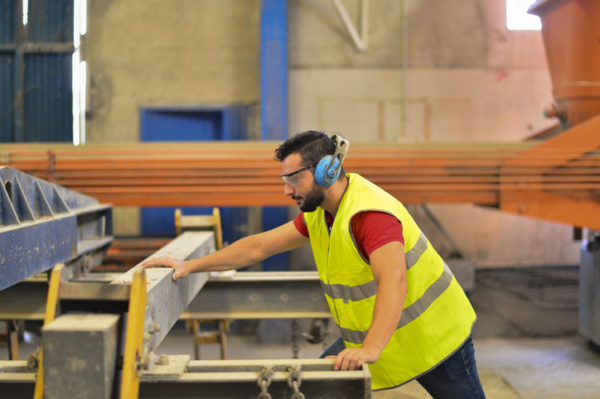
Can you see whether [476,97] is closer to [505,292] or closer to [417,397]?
[505,292]

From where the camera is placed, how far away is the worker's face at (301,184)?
190 cm

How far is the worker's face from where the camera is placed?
6.24 ft

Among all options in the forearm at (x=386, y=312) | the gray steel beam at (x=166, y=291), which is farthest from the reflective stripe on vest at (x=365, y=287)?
the gray steel beam at (x=166, y=291)

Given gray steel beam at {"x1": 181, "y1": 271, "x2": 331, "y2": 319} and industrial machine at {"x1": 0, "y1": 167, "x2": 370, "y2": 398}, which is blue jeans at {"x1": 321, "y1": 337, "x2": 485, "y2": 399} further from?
gray steel beam at {"x1": 181, "y1": 271, "x2": 331, "y2": 319}

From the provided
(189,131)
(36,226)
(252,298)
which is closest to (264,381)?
(36,226)

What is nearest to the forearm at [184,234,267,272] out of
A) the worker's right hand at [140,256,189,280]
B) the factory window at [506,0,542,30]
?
the worker's right hand at [140,256,189,280]

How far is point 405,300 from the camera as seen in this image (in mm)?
1933

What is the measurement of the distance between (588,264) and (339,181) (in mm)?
4091

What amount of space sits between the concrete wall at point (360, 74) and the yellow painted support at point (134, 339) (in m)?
5.02

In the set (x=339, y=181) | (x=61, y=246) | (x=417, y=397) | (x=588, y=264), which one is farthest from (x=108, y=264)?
(x=588, y=264)

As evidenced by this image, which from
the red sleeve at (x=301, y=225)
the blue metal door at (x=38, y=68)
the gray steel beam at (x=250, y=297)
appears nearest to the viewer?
the red sleeve at (x=301, y=225)

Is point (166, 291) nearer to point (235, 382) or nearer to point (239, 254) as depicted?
point (239, 254)

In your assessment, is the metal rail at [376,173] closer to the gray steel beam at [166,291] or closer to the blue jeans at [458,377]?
the gray steel beam at [166,291]

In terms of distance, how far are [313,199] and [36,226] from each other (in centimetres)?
115
